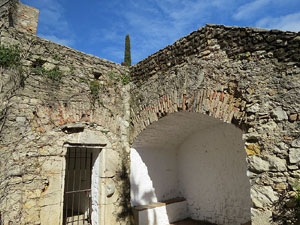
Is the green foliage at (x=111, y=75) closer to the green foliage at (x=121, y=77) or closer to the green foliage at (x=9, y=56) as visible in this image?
the green foliage at (x=121, y=77)

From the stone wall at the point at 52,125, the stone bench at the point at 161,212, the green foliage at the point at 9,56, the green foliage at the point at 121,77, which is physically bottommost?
the stone bench at the point at 161,212

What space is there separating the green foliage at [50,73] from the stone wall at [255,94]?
191 cm

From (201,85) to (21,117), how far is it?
9.17ft

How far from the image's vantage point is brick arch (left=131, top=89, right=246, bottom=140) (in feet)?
10.1

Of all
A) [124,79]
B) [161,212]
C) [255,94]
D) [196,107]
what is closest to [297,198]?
[255,94]

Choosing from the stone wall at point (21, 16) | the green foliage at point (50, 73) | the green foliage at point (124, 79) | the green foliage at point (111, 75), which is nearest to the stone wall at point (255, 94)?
the green foliage at point (124, 79)

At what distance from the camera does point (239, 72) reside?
312 cm

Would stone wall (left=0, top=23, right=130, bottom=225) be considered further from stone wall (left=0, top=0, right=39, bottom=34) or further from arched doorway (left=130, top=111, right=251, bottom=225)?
arched doorway (left=130, top=111, right=251, bottom=225)

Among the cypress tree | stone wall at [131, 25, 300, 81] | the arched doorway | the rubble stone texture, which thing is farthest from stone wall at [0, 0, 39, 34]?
the cypress tree

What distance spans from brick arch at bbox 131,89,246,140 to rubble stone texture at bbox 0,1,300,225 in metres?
0.02

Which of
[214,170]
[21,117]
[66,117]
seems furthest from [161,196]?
[21,117]

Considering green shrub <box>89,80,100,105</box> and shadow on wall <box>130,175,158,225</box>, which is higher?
green shrub <box>89,80,100,105</box>

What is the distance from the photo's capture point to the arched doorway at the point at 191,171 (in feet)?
15.5

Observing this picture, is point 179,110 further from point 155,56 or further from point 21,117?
point 21,117
